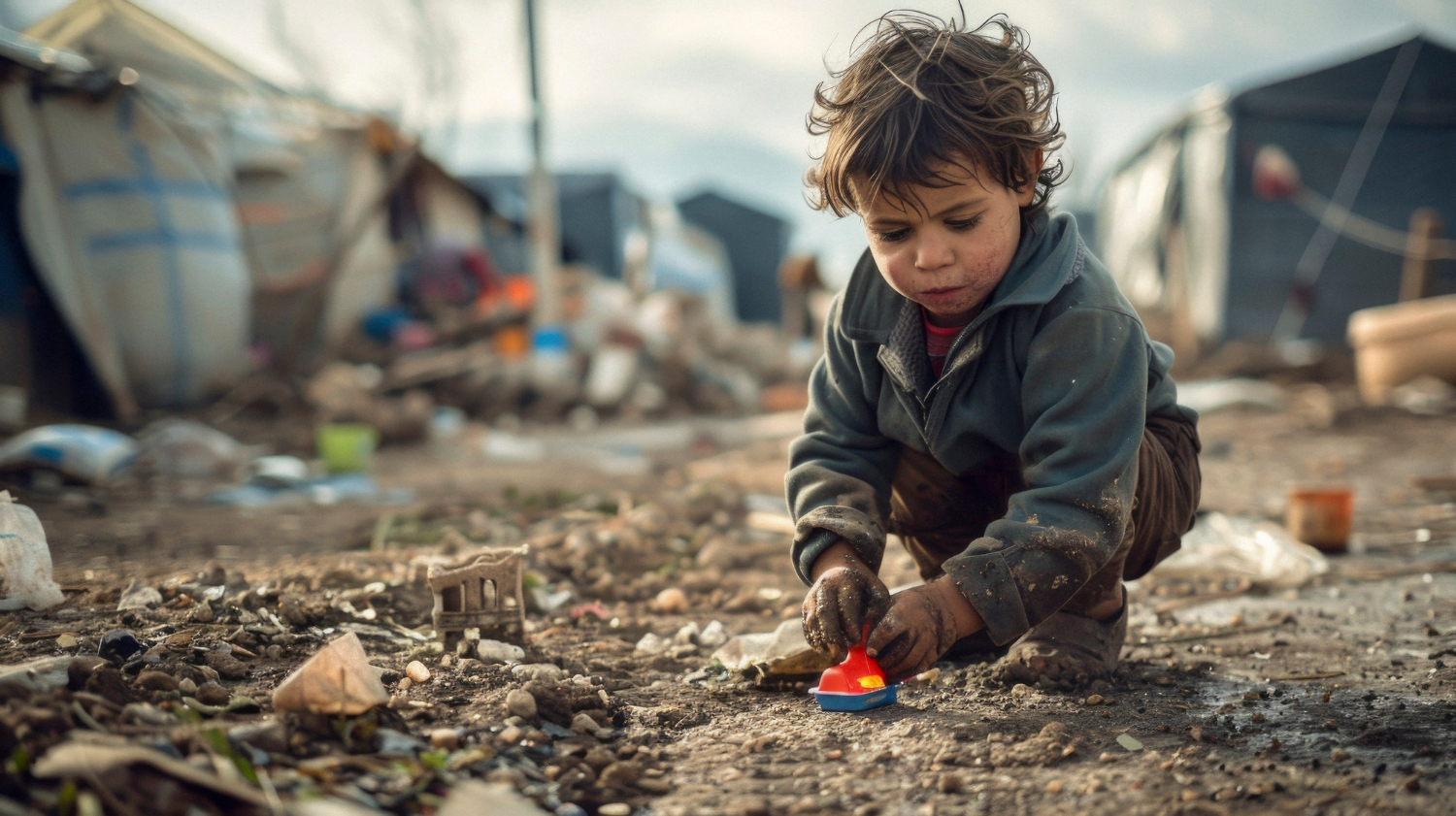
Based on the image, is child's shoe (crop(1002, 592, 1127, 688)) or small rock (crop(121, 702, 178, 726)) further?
child's shoe (crop(1002, 592, 1127, 688))

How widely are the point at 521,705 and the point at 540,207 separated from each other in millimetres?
7732

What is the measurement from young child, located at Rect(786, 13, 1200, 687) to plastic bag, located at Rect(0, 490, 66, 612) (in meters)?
1.49

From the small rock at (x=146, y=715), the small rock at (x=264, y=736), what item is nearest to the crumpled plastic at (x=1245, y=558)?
the small rock at (x=264, y=736)

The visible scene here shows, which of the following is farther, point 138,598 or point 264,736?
point 138,598

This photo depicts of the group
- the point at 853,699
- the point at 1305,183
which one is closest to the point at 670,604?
the point at 853,699

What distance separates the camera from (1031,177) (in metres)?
1.62

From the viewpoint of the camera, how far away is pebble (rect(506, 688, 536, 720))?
4.83ft

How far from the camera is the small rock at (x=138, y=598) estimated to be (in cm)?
189

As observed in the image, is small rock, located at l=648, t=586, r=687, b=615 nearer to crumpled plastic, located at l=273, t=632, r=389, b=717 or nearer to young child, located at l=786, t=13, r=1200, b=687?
young child, located at l=786, t=13, r=1200, b=687

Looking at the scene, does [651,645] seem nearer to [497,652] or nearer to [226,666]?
[497,652]

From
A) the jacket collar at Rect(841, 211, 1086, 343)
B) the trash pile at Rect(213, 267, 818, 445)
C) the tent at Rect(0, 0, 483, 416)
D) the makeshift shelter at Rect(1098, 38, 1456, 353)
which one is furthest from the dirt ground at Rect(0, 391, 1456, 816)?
the makeshift shelter at Rect(1098, 38, 1456, 353)

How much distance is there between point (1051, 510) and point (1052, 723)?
1.07 ft

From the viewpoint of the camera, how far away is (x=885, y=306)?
5.87ft

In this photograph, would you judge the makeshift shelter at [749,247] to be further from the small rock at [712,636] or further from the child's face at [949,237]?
the child's face at [949,237]
